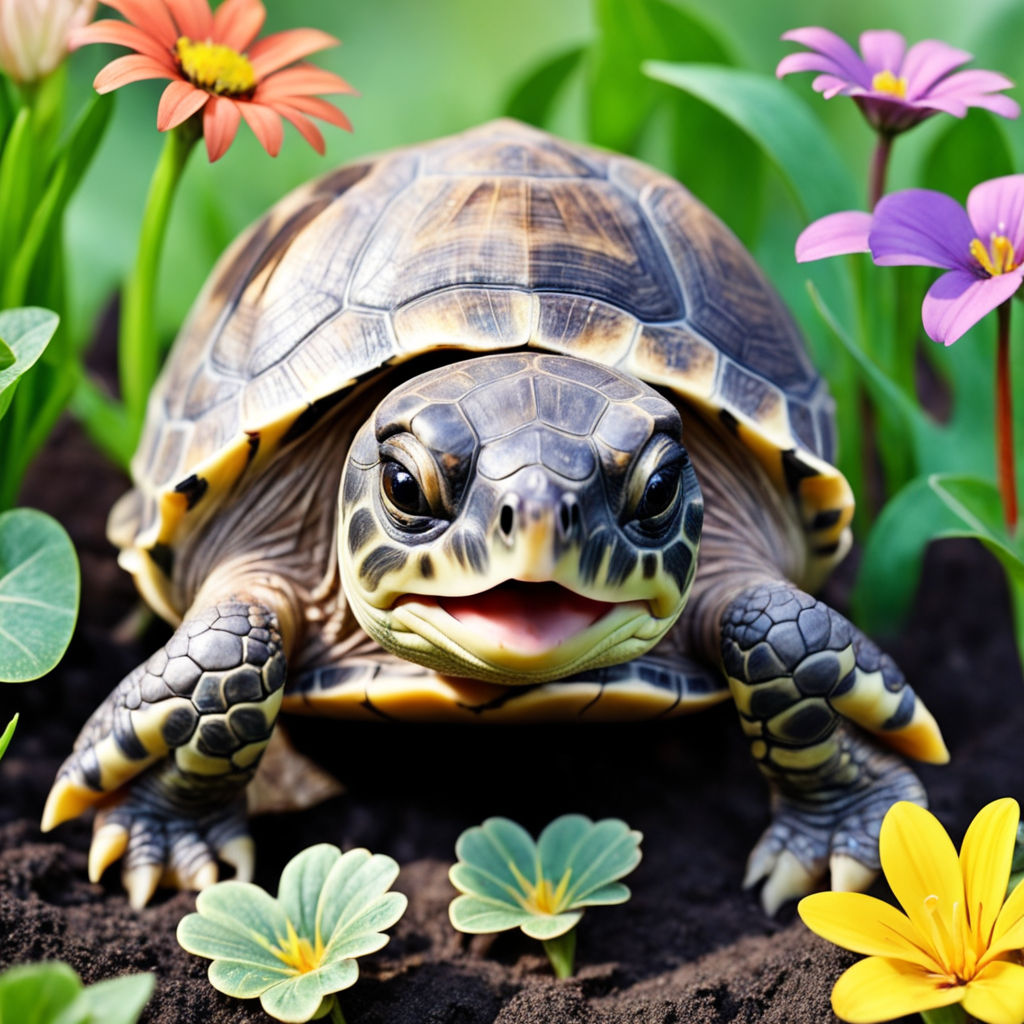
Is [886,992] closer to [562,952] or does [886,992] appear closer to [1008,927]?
[1008,927]

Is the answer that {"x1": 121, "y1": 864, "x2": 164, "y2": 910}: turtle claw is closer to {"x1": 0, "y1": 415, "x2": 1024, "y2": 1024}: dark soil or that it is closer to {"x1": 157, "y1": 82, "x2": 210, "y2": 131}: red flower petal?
{"x1": 0, "y1": 415, "x2": 1024, "y2": 1024}: dark soil

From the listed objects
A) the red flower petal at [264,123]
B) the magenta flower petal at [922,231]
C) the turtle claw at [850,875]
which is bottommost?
the turtle claw at [850,875]

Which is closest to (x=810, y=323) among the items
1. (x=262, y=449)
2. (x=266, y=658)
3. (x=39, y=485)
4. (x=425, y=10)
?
(x=262, y=449)

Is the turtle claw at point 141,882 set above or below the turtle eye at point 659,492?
below

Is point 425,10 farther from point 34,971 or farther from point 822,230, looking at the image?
point 34,971

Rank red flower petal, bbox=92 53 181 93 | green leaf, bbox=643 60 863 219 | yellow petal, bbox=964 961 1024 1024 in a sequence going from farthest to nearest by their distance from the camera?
green leaf, bbox=643 60 863 219, red flower petal, bbox=92 53 181 93, yellow petal, bbox=964 961 1024 1024

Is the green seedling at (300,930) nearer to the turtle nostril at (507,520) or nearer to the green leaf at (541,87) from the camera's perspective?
the turtle nostril at (507,520)

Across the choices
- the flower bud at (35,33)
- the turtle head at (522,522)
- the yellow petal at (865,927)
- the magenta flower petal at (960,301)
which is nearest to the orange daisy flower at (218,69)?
the flower bud at (35,33)

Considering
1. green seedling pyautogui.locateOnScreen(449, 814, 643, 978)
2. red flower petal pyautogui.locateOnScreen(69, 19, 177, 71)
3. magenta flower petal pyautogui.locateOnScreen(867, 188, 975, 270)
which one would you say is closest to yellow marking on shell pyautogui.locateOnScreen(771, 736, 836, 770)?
green seedling pyautogui.locateOnScreen(449, 814, 643, 978)
